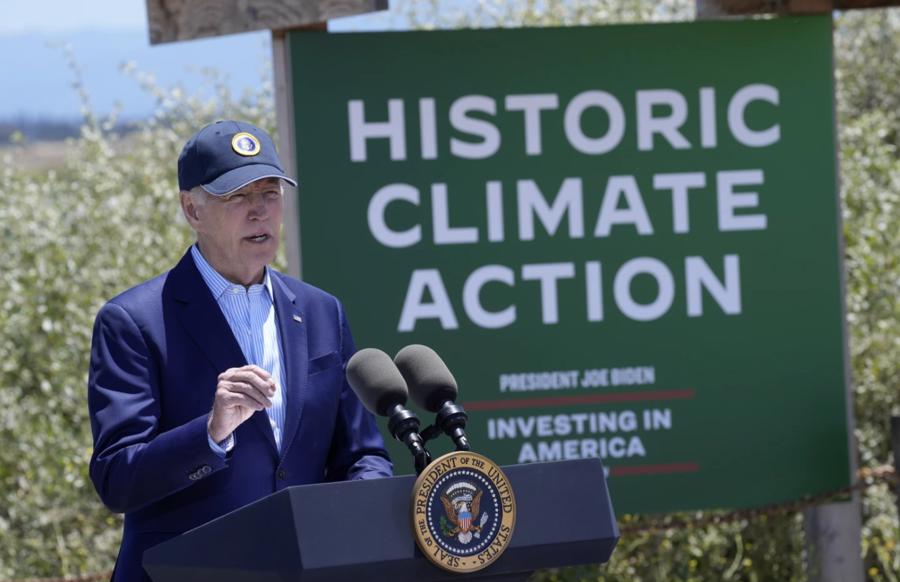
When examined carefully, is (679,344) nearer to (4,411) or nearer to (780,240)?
(780,240)

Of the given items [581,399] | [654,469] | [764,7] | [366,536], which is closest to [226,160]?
[366,536]

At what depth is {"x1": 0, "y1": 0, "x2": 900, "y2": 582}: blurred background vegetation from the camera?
6.72 metres

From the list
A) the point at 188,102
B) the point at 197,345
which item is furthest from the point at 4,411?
the point at 197,345

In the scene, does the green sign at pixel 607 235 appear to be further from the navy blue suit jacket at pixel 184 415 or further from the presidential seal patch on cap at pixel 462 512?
the presidential seal patch on cap at pixel 462 512

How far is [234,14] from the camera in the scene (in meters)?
5.13

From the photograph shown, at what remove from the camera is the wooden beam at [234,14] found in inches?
198

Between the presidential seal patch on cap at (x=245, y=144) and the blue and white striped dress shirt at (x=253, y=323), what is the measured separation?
0.25 m

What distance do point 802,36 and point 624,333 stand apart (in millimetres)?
1331

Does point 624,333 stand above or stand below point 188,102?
below

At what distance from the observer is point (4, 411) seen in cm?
725

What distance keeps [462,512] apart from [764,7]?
3.97 meters

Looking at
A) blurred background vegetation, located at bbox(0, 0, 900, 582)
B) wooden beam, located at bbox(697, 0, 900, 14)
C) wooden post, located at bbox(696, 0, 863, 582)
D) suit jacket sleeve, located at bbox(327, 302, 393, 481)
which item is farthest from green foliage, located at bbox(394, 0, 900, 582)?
suit jacket sleeve, located at bbox(327, 302, 393, 481)

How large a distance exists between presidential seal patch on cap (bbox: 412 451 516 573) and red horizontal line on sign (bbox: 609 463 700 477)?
3.21 meters

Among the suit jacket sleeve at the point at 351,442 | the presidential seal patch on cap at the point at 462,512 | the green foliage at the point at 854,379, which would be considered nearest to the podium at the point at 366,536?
the presidential seal patch on cap at the point at 462,512
